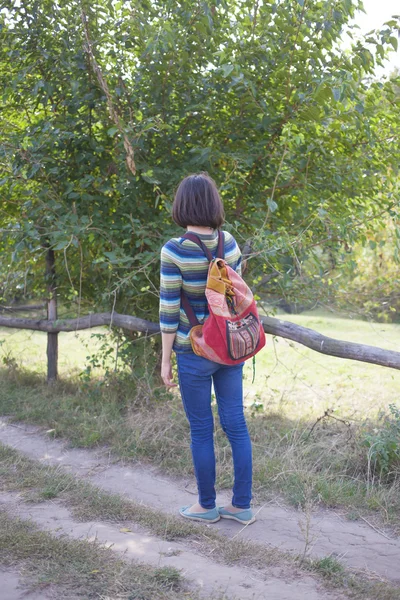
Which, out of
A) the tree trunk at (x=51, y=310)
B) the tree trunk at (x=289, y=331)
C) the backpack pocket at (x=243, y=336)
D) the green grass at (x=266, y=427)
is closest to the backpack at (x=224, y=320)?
the backpack pocket at (x=243, y=336)

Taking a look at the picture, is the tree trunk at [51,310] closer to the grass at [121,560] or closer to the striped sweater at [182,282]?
the grass at [121,560]

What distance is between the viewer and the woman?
3611 mm

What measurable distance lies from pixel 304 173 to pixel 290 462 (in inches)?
104

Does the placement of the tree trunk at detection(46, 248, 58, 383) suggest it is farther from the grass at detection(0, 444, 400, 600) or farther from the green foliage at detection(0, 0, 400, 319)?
the grass at detection(0, 444, 400, 600)

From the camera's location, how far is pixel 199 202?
359 centimetres

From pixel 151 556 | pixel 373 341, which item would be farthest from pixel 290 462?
pixel 373 341

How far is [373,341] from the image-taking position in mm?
12125

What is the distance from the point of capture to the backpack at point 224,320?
3506 millimetres

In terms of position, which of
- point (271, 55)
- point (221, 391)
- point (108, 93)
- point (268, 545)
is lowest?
point (268, 545)

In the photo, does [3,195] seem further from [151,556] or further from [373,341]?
[373,341]

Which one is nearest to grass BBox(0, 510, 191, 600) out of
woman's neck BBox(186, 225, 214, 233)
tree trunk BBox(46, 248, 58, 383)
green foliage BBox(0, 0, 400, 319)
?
woman's neck BBox(186, 225, 214, 233)

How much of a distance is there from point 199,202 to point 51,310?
388 centimetres

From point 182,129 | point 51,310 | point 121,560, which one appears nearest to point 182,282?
point 121,560

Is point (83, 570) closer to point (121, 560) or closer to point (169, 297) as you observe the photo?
point (121, 560)
